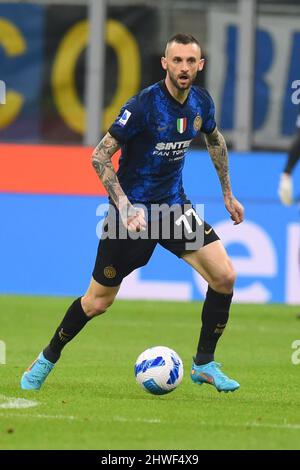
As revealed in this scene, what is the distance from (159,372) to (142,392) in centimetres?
44

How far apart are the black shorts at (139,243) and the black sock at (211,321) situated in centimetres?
41

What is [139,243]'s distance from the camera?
8625 mm

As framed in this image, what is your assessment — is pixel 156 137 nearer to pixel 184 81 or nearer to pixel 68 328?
pixel 184 81

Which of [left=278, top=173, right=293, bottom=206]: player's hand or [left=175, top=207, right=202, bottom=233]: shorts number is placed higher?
[left=175, top=207, right=202, bottom=233]: shorts number

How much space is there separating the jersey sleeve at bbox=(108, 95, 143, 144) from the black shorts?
0.56m

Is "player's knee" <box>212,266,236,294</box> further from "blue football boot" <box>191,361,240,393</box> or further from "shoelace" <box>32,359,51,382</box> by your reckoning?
"shoelace" <box>32,359,51,382</box>

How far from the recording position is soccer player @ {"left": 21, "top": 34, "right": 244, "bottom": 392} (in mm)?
8414

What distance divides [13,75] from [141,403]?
12.7 meters

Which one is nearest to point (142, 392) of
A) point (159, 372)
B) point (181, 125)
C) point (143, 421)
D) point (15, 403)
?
point (159, 372)

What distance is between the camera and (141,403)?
8258 mm

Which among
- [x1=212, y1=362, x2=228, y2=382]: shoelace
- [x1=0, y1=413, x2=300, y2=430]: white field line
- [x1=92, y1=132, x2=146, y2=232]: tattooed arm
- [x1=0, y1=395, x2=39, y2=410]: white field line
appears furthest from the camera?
[x1=212, y1=362, x2=228, y2=382]: shoelace

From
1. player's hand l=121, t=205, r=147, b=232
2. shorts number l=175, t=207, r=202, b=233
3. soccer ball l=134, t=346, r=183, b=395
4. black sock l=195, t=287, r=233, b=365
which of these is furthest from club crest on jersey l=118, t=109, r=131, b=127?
soccer ball l=134, t=346, r=183, b=395

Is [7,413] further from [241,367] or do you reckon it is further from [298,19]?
[298,19]

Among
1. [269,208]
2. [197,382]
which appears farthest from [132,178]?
[269,208]
